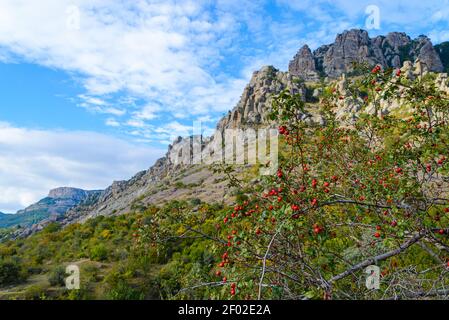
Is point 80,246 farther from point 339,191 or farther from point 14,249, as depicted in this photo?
point 339,191

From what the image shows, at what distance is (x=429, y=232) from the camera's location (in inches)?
157

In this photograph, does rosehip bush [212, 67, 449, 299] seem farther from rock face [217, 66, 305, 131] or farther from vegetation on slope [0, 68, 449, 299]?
rock face [217, 66, 305, 131]

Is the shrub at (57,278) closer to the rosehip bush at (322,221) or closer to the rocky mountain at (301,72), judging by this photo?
the rosehip bush at (322,221)

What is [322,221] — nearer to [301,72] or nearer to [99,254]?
[99,254]

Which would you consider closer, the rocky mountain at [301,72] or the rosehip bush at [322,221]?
the rosehip bush at [322,221]

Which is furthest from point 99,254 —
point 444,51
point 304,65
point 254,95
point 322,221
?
point 444,51

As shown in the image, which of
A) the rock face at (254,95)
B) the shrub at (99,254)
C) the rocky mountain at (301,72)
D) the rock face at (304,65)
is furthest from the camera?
the rock face at (304,65)

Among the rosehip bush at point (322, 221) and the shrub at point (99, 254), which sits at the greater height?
the rosehip bush at point (322, 221)

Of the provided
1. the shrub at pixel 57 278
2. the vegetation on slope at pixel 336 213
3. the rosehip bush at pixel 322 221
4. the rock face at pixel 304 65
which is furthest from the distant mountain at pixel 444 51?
the rosehip bush at pixel 322 221

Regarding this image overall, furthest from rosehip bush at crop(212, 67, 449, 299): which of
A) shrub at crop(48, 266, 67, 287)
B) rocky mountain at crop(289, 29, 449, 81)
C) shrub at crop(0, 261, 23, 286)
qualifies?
rocky mountain at crop(289, 29, 449, 81)

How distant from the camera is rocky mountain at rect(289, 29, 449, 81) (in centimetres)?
11200

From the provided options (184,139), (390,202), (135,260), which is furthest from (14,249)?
(184,139)

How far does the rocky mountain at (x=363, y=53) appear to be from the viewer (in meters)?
112
